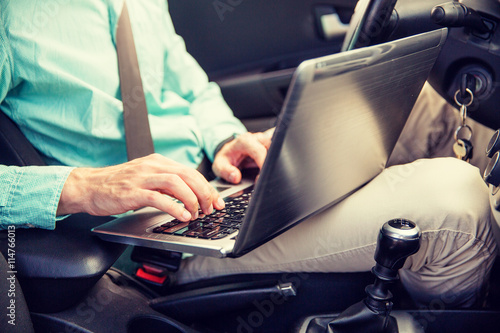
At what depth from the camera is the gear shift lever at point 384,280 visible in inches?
20.2

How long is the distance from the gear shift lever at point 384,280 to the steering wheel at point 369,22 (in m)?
0.31

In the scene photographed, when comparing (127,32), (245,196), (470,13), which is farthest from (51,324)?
(470,13)

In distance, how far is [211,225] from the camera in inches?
24.6

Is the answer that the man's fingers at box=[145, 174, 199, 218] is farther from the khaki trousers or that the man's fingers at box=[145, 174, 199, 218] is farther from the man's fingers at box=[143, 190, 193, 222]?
the khaki trousers

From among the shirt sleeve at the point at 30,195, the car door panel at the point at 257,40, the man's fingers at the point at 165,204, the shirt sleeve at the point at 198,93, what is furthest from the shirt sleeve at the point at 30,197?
the car door panel at the point at 257,40

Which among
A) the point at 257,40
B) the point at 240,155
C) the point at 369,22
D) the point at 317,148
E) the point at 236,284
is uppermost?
the point at 369,22

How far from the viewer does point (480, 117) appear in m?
0.80

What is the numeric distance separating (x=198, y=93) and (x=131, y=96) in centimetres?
28

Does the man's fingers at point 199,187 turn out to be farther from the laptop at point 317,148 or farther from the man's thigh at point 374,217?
the man's thigh at point 374,217

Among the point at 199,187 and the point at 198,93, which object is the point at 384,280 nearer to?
the point at 199,187

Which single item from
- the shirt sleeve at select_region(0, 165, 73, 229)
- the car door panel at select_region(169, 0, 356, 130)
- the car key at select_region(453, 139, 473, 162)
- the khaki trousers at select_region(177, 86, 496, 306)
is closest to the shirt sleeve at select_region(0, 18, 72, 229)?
the shirt sleeve at select_region(0, 165, 73, 229)

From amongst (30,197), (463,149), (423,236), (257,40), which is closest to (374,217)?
(423,236)

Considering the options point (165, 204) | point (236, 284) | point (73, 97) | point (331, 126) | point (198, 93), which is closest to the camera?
point (331, 126)

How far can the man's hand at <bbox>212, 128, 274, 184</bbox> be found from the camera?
87cm
